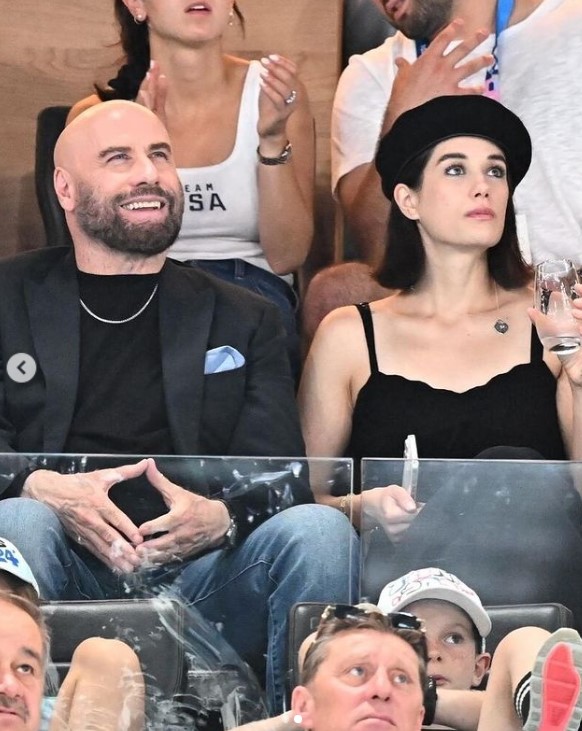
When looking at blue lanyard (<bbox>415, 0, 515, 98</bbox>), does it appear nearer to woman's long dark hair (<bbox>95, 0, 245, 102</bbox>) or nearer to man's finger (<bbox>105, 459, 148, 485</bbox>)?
woman's long dark hair (<bbox>95, 0, 245, 102</bbox>)

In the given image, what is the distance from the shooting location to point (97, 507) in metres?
2.19

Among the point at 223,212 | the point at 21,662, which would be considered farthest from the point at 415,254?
the point at 21,662

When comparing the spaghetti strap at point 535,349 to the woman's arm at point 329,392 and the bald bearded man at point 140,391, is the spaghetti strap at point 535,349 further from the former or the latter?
the bald bearded man at point 140,391

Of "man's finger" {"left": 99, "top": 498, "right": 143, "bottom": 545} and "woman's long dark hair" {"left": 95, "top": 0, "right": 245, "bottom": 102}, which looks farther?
"woman's long dark hair" {"left": 95, "top": 0, "right": 245, "bottom": 102}

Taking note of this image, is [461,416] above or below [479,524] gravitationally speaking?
above

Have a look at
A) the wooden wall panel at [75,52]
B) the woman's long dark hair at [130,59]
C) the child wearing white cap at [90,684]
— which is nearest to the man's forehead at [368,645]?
the child wearing white cap at [90,684]

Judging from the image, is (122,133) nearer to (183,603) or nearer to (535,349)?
(535,349)

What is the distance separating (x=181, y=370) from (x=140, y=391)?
0.24 feet

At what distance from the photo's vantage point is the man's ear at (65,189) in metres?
2.73

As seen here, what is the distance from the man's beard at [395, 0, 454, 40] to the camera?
318 cm

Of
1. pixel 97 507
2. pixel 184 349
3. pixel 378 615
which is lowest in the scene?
pixel 378 615

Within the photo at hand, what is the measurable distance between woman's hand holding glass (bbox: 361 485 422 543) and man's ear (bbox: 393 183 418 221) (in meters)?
0.80

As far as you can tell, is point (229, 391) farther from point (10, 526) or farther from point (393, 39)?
point (393, 39)

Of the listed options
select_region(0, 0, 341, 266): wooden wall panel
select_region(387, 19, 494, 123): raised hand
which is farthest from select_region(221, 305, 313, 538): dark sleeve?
select_region(0, 0, 341, 266): wooden wall panel
